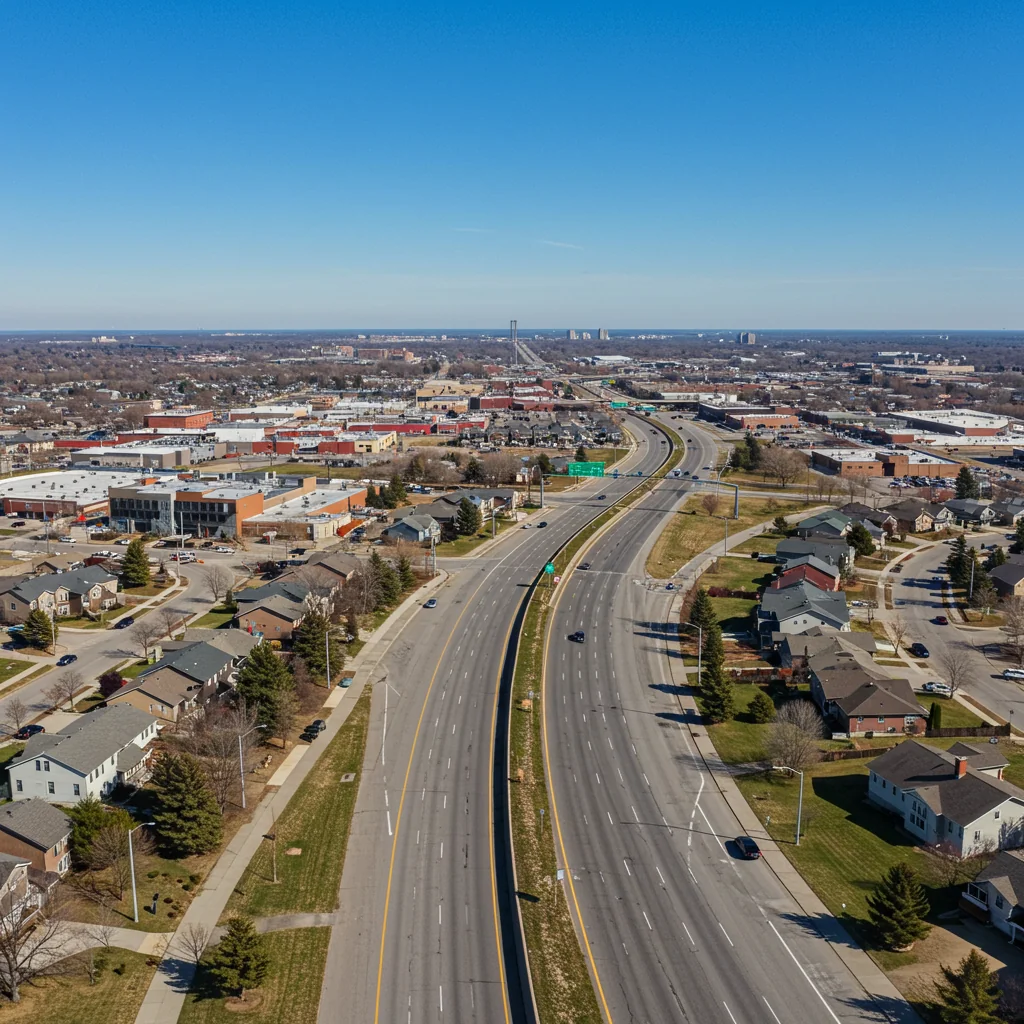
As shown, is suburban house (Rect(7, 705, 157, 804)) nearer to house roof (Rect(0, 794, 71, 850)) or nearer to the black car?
house roof (Rect(0, 794, 71, 850))

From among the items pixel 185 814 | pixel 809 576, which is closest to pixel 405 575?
pixel 809 576

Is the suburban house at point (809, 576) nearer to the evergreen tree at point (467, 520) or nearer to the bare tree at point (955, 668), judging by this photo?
the bare tree at point (955, 668)

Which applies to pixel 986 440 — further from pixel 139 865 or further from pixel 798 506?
pixel 139 865

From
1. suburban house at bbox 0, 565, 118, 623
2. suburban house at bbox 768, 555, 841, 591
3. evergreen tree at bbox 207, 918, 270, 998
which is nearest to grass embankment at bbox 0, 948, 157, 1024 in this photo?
evergreen tree at bbox 207, 918, 270, 998

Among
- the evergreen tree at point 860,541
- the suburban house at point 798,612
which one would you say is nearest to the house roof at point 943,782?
the suburban house at point 798,612

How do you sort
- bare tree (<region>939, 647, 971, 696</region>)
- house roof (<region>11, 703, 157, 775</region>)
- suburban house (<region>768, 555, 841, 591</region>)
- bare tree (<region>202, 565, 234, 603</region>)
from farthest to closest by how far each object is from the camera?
suburban house (<region>768, 555, 841, 591</region>) → bare tree (<region>202, 565, 234, 603</region>) → bare tree (<region>939, 647, 971, 696</region>) → house roof (<region>11, 703, 157, 775</region>)

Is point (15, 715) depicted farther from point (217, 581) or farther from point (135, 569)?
point (135, 569)
